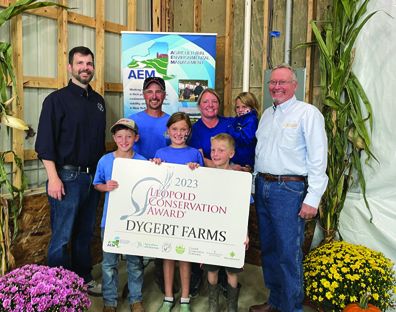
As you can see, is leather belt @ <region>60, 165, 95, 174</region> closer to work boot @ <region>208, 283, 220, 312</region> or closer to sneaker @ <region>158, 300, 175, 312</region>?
sneaker @ <region>158, 300, 175, 312</region>

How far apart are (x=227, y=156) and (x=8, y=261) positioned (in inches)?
64.2

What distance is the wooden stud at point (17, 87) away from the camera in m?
2.81

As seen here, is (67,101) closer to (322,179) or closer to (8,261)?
(8,261)

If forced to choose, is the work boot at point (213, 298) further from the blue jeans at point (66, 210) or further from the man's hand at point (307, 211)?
the blue jeans at point (66, 210)

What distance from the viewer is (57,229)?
2.71 metres

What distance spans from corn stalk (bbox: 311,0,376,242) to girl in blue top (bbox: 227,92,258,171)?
2.54 feet

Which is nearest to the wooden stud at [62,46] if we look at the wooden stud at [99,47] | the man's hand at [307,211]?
the wooden stud at [99,47]

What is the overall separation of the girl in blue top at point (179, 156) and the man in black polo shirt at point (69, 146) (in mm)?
538

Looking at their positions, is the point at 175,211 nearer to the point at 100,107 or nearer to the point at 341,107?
the point at 100,107

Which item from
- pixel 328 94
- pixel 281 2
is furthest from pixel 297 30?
pixel 328 94

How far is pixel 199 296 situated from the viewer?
9.80 ft

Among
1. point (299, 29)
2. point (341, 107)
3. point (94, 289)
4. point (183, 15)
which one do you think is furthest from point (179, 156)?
point (183, 15)

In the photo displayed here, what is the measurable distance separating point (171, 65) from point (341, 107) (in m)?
1.59

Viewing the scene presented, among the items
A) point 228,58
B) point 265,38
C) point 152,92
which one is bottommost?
point 152,92
